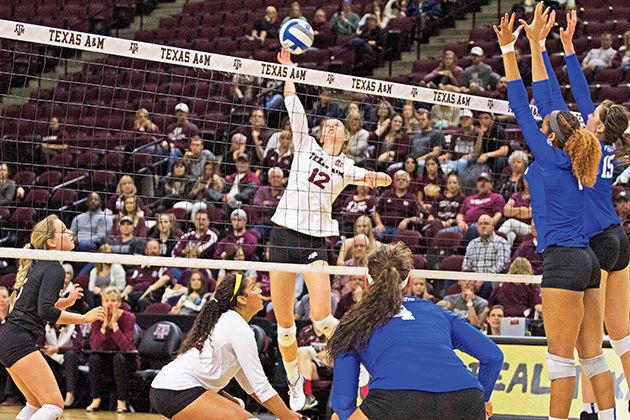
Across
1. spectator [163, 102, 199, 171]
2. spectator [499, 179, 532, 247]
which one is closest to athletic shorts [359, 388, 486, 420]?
spectator [499, 179, 532, 247]

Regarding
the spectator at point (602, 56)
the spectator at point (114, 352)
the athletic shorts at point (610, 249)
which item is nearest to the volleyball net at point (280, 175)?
the spectator at point (114, 352)

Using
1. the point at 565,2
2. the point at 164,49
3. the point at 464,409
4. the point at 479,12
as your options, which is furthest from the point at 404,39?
the point at 464,409

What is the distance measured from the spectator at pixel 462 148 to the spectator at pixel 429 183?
159mm

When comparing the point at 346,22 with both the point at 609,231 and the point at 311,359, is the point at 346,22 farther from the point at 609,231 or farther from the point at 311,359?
the point at 609,231

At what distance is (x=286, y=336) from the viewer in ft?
31.6

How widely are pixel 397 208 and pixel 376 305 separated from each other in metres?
8.48

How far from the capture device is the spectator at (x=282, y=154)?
14.7 meters

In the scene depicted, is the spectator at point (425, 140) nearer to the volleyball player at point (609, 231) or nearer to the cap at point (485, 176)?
the cap at point (485, 176)

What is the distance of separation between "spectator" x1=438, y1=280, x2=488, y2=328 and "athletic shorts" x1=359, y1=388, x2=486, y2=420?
6957mm

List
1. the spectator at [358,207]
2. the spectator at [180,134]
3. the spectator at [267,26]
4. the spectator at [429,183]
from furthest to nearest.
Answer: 1. the spectator at [267,26]
2. the spectator at [180,134]
3. the spectator at [358,207]
4. the spectator at [429,183]

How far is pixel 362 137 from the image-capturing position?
48.6ft

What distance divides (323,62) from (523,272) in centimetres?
864

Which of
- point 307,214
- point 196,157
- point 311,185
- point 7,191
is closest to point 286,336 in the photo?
point 307,214

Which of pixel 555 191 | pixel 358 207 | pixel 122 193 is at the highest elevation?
pixel 555 191
